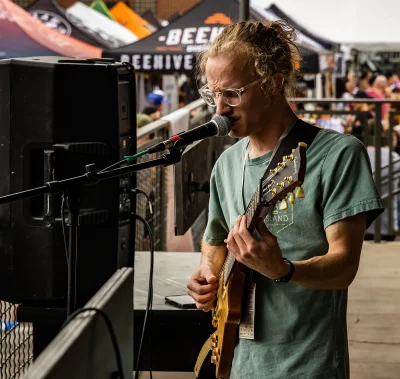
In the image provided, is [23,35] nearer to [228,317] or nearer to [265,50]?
[265,50]

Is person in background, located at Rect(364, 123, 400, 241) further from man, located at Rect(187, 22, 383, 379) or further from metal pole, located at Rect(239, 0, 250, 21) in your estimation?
man, located at Rect(187, 22, 383, 379)

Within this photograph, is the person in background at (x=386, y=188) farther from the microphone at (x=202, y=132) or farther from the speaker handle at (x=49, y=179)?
the microphone at (x=202, y=132)

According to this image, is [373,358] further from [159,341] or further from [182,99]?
[182,99]

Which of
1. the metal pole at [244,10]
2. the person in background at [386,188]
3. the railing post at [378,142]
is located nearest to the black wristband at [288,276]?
the metal pole at [244,10]

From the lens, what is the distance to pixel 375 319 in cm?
615

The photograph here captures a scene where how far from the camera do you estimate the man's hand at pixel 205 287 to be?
107 inches

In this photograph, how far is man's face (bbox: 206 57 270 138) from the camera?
2414mm

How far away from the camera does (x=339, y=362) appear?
2.36 metres

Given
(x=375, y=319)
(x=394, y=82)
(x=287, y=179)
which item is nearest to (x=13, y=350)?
(x=287, y=179)

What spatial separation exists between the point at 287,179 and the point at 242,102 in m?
0.47

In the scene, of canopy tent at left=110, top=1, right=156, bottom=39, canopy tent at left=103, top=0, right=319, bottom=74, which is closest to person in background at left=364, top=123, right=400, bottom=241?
canopy tent at left=103, top=0, right=319, bottom=74

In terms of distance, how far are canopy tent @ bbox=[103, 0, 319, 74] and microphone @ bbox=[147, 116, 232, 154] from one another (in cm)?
796

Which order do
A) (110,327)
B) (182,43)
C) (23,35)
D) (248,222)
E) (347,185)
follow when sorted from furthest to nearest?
(23,35) < (182,43) < (347,185) < (248,222) < (110,327)

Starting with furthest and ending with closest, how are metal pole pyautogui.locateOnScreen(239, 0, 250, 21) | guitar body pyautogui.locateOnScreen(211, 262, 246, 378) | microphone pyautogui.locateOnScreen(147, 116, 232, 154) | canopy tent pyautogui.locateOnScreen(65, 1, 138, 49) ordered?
canopy tent pyautogui.locateOnScreen(65, 1, 138, 49) → metal pole pyautogui.locateOnScreen(239, 0, 250, 21) → guitar body pyautogui.locateOnScreen(211, 262, 246, 378) → microphone pyautogui.locateOnScreen(147, 116, 232, 154)
